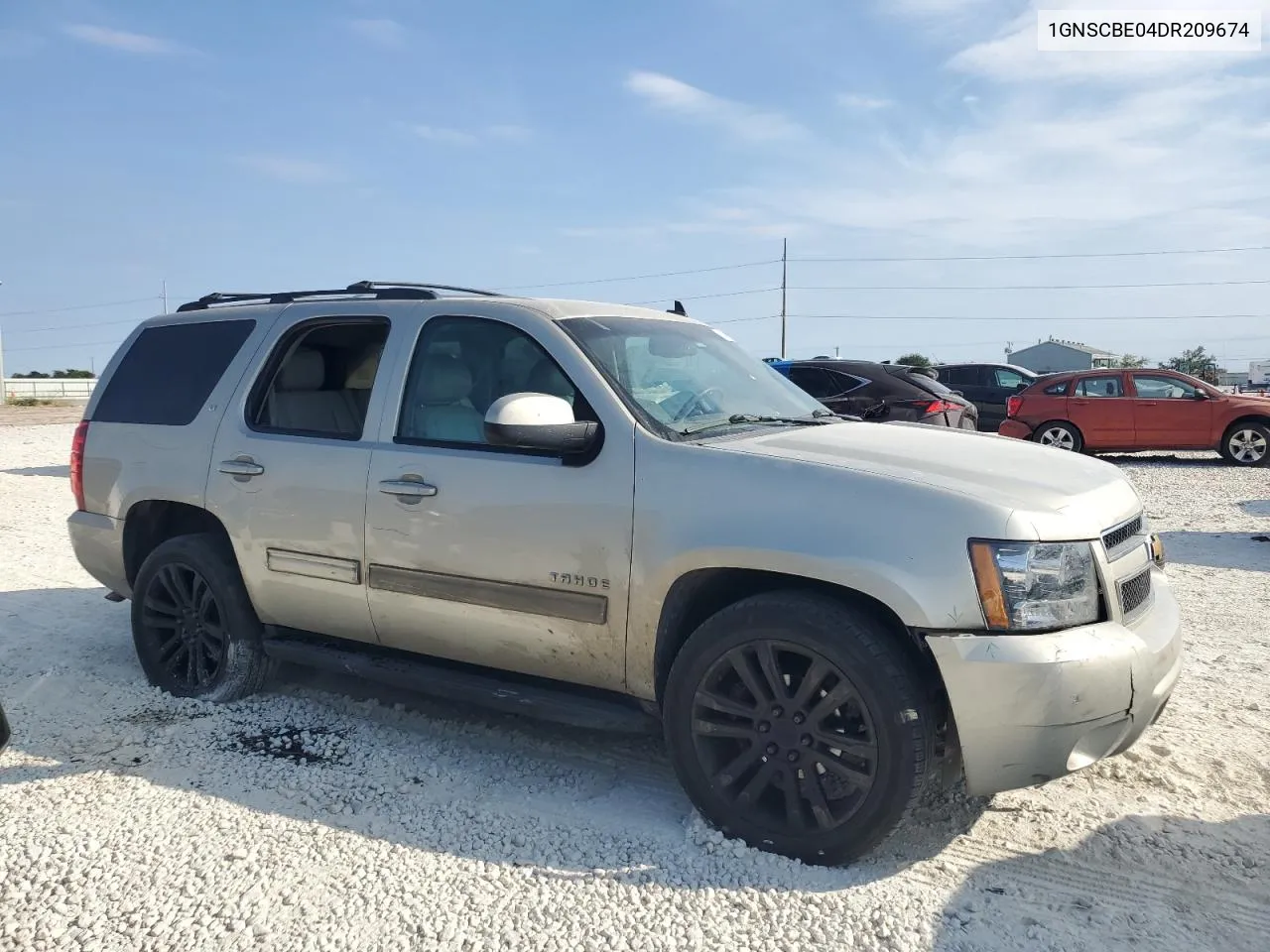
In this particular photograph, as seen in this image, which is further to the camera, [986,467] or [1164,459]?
[1164,459]

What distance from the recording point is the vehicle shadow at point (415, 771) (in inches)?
131

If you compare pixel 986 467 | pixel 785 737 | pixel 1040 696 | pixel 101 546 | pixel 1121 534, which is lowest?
pixel 785 737

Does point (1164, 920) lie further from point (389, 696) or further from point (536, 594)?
point (389, 696)

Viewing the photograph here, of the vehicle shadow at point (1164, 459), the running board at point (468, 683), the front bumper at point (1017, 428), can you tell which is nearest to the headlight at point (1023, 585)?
the running board at point (468, 683)

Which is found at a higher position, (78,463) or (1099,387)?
(78,463)

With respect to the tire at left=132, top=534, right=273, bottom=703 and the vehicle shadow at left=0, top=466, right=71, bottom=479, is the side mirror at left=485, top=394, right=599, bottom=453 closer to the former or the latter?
the tire at left=132, top=534, right=273, bottom=703

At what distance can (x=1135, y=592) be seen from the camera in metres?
3.35

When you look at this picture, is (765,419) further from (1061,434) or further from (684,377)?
(1061,434)

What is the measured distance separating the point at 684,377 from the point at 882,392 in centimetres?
912

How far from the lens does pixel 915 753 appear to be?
9.97 ft

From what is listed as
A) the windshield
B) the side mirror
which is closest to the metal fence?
the windshield

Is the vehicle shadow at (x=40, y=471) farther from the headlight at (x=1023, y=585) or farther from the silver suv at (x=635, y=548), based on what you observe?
the headlight at (x=1023, y=585)

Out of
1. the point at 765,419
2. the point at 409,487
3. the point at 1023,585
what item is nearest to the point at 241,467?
the point at 409,487

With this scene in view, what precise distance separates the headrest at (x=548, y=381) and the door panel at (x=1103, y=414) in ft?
45.9
